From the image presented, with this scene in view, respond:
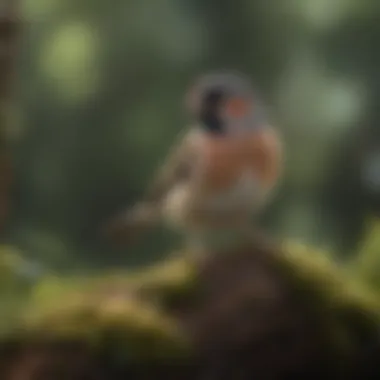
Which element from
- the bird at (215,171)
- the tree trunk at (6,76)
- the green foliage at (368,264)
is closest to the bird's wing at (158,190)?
the bird at (215,171)

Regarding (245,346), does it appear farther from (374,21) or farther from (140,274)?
(374,21)

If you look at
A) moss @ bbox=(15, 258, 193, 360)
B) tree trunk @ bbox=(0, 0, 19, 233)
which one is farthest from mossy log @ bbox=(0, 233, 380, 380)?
tree trunk @ bbox=(0, 0, 19, 233)

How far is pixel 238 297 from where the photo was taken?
1099mm

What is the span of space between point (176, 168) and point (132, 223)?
0.31ft

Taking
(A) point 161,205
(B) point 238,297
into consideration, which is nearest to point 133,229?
(A) point 161,205

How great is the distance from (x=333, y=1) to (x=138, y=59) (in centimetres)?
28

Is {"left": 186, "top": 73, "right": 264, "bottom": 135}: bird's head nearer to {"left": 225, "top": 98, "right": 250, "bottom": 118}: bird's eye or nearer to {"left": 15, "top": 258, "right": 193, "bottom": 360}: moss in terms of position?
{"left": 225, "top": 98, "right": 250, "bottom": 118}: bird's eye

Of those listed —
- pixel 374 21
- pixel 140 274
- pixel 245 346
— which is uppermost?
pixel 374 21

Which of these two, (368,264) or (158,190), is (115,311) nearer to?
(158,190)

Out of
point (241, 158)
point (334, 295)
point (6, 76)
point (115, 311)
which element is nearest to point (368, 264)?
point (334, 295)

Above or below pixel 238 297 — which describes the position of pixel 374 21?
above

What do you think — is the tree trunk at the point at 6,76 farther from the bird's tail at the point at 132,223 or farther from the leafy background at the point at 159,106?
the bird's tail at the point at 132,223

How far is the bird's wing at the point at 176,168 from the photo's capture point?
1.12 metres

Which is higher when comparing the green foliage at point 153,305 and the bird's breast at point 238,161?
the bird's breast at point 238,161
